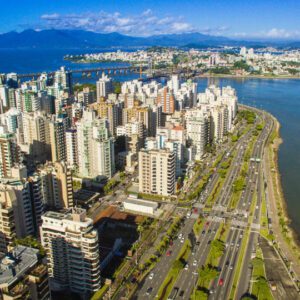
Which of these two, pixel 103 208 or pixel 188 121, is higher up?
pixel 188 121

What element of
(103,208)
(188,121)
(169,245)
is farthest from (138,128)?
(169,245)

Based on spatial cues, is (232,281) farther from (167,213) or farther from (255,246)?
(167,213)

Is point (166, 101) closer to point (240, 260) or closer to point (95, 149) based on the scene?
point (95, 149)

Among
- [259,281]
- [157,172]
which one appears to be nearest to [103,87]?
[157,172]

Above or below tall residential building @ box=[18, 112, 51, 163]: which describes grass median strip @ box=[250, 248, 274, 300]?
below

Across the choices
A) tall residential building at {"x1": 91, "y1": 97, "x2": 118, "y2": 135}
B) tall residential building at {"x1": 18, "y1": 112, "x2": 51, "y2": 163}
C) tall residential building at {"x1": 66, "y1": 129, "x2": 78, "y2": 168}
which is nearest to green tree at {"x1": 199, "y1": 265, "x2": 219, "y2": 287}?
tall residential building at {"x1": 66, "y1": 129, "x2": 78, "y2": 168}

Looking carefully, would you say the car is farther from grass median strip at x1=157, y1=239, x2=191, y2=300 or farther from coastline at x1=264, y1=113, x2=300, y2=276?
coastline at x1=264, y1=113, x2=300, y2=276
